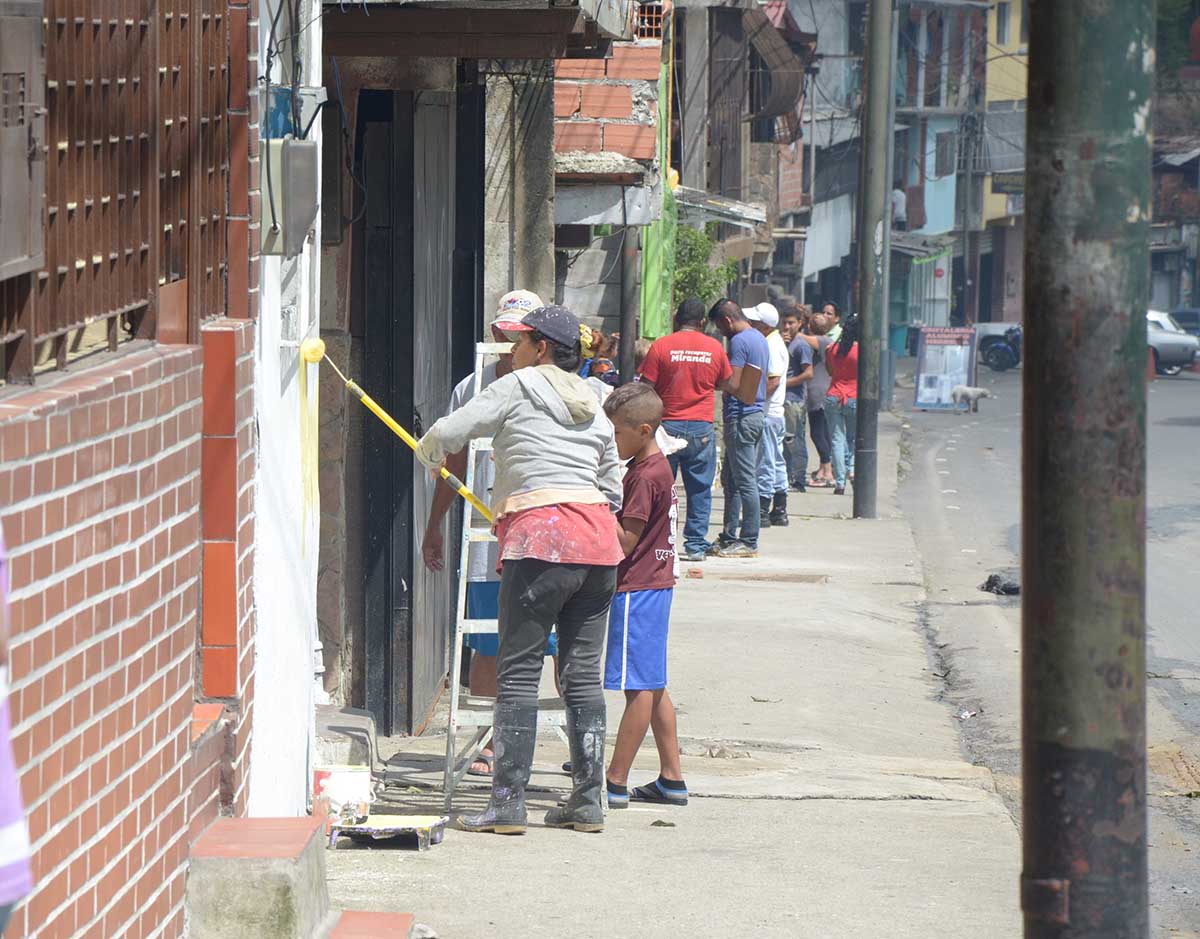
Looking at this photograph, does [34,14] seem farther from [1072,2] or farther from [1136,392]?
[1136,392]

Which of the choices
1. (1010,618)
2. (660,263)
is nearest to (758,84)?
(660,263)

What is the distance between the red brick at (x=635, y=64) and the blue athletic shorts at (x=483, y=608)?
830 cm

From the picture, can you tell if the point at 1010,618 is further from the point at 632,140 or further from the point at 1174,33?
the point at 1174,33

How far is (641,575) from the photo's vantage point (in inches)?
280

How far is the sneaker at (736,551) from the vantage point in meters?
14.3

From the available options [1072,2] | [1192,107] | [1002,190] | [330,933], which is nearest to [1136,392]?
[1072,2]

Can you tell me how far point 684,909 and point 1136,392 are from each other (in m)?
3.05

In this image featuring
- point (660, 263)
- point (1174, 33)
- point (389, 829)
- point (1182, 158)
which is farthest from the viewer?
point (1174, 33)

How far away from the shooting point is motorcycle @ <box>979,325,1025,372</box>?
4394cm

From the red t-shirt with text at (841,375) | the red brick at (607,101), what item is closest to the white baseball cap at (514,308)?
the red brick at (607,101)

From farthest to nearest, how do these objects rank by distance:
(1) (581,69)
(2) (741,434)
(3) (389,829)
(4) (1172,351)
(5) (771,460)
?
(4) (1172,351), (5) (771,460), (1) (581,69), (2) (741,434), (3) (389,829)

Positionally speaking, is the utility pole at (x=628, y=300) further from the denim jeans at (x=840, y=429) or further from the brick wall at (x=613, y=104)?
the brick wall at (x=613, y=104)

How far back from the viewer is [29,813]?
10.8ft

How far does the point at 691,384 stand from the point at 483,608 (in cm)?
564
